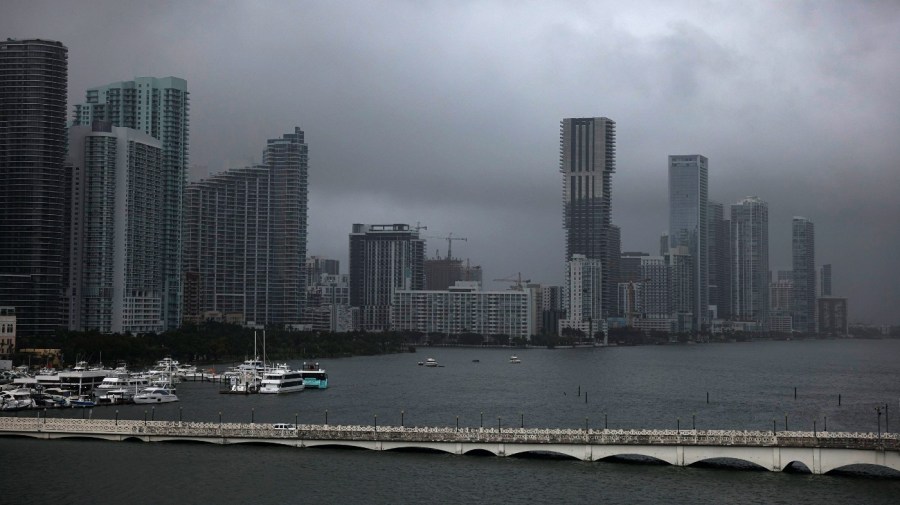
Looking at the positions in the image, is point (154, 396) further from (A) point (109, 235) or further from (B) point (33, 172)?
(A) point (109, 235)

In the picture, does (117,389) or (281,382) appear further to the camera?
(281,382)

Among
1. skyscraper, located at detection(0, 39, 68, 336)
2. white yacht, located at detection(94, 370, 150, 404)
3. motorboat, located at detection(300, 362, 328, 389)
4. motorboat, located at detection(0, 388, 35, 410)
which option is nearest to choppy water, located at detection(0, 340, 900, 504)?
motorboat, located at detection(300, 362, 328, 389)

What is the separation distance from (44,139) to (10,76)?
32.2ft

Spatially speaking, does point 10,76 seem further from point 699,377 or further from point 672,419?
point 672,419

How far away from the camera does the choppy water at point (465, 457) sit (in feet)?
144

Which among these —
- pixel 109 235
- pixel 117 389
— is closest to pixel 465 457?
pixel 117 389

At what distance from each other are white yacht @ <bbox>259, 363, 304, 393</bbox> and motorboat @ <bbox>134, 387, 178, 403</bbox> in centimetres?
1020

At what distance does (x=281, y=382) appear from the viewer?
9075 cm

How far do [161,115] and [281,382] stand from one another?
100368mm

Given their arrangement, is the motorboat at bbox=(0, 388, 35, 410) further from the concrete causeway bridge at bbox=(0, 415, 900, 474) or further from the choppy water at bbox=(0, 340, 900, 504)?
the concrete causeway bridge at bbox=(0, 415, 900, 474)

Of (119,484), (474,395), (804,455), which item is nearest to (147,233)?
(474,395)

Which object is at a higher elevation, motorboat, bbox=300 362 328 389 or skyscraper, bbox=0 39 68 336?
skyscraper, bbox=0 39 68 336

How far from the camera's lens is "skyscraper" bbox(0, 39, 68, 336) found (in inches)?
5349

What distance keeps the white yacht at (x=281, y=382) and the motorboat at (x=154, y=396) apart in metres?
10.2
